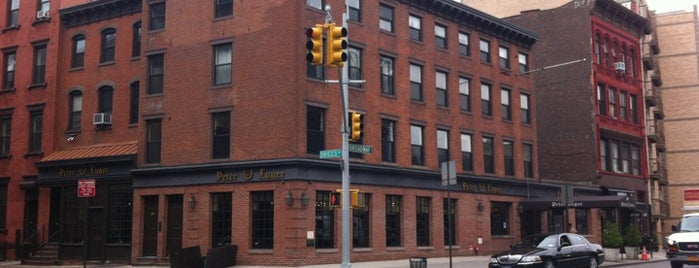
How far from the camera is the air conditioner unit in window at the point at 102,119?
34.7 metres

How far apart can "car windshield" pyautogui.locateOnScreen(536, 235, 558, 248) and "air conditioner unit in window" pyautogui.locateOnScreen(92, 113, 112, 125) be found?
2171 cm

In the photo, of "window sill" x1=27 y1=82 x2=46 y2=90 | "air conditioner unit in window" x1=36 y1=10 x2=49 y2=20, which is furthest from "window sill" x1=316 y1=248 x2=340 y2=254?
"air conditioner unit in window" x1=36 y1=10 x2=49 y2=20

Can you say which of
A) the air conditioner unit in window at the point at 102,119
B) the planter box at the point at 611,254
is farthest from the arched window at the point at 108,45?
the planter box at the point at 611,254

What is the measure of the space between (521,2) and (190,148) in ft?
107

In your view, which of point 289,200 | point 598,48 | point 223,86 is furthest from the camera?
point 598,48

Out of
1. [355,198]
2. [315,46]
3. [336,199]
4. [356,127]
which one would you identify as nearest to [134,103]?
[336,199]

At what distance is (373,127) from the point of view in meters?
31.9

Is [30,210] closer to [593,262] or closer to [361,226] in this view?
[361,226]

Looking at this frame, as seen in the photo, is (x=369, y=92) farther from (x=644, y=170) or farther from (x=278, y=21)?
(x=644, y=170)

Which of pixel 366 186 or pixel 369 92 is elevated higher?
pixel 369 92

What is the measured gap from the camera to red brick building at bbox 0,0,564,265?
94.4ft

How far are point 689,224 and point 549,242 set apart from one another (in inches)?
207

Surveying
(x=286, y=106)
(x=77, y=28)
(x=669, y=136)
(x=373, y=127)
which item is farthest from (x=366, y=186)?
(x=669, y=136)

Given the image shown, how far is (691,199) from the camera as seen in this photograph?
56750 mm
